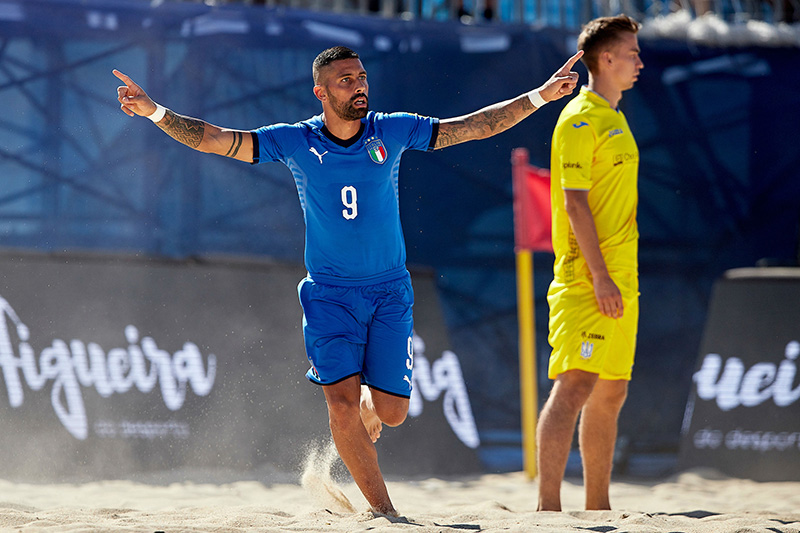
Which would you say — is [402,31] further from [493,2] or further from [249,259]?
[249,259]

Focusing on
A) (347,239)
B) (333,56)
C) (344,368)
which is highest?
(333,56)

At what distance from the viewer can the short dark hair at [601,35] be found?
376cm

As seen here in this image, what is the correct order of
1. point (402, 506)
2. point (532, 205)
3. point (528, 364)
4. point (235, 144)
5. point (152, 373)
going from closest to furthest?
point (235, 144)
point (402, 506)
point (152, 373)
point (528, 364)
point (532, 205)

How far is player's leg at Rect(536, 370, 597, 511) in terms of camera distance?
3555mm

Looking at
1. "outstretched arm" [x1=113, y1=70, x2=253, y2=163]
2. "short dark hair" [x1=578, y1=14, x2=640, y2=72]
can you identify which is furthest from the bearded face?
"short dark hair" [x1=578, y1=14, x2=640, y2=72]

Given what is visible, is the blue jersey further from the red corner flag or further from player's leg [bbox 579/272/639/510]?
the red corner flag

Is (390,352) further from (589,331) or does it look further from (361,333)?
(589,331)

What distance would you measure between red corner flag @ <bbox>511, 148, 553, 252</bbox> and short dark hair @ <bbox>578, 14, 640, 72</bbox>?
7.15 ft

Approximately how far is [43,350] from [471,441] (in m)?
2.90

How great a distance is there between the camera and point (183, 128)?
11.3 feet

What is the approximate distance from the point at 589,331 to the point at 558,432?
438mm

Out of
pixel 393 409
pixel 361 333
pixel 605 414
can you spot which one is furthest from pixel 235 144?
pixel 605 414

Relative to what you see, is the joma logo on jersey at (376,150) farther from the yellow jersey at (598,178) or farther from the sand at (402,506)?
the sand at (402,506)

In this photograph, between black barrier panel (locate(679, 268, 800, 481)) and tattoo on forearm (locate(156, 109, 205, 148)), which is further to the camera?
black barrier panel (locate(679, 268, 800, 481))
